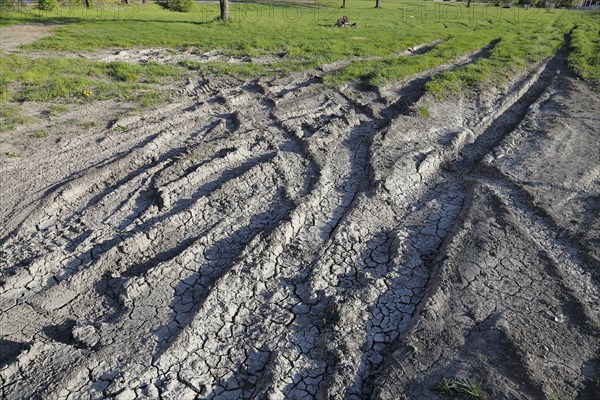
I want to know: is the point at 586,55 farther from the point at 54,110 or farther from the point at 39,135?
the point at 39,135

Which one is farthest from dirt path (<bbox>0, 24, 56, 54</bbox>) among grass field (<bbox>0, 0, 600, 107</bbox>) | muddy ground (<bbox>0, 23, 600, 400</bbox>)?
muddy ground (<bbox>0, 23, 600, 400</bbox>)

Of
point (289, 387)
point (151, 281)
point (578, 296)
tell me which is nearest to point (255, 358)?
point (289, 387)

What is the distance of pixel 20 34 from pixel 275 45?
13.6 meters

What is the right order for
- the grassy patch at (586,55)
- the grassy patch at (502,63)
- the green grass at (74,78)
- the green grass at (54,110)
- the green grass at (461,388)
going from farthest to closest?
the grassy patch at (586,55) < the grassy patch at (502,63) < the green grass at (74,78) < the green grass at (54,110) < the green grass at (461,388)

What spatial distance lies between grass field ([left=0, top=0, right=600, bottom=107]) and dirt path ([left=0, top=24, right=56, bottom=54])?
2.55 ft

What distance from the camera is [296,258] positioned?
6.86 meters

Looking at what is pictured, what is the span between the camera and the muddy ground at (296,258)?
5047 millimetres

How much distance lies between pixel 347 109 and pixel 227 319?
862cm

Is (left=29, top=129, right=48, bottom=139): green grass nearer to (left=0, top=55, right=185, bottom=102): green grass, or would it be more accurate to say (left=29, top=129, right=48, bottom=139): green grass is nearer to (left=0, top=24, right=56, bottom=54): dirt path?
(left=0, top=55, right=185, bottom=102): green grass

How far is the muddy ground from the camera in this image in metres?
5.05

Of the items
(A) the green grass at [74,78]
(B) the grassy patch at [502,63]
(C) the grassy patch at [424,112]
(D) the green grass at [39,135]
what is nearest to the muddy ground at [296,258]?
(D) the green grass at [39,135]

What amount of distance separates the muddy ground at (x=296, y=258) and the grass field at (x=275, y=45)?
3563 millimetres

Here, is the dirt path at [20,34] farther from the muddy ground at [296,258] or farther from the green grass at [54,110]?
the muddy ground at [296,258]

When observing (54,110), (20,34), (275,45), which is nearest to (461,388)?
(54,110)
